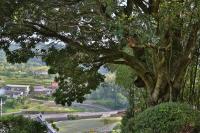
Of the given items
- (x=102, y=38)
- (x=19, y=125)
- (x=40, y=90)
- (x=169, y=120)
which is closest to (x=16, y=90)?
(x=40, y=90)

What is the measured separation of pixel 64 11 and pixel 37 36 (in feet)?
4.10

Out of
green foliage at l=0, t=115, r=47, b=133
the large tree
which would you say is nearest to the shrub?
the large tree

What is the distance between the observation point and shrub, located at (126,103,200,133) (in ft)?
22.6

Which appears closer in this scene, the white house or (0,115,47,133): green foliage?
(0,115,47,133): green foliage

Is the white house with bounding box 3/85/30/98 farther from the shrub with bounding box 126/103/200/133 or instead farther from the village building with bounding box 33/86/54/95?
the shrub with bounding box 126/103/200/133

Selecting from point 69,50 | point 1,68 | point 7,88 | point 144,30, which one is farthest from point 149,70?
point 1,68

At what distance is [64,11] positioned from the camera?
29.9ft

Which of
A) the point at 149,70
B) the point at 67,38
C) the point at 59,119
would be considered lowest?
the point at 59,119

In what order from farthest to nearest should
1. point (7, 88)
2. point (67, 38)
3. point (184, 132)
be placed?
1. point (7, 88)
2. point (67, 38)
3. point (184, 132)

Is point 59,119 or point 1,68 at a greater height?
point 1,68

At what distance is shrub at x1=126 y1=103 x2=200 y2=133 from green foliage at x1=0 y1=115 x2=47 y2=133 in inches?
113

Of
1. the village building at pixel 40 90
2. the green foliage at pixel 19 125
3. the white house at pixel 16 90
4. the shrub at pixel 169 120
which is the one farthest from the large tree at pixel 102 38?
the white house at pixel 16 90

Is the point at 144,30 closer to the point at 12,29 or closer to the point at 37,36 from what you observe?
the point at 12,29

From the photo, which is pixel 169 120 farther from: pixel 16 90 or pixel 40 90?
pixel 16 90
